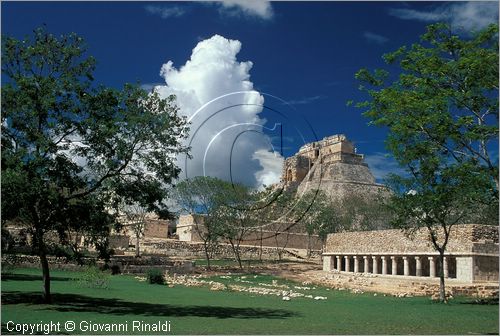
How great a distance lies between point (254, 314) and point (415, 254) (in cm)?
2071

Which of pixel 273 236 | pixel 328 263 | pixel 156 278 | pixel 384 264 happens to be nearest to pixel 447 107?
pixel 156 278

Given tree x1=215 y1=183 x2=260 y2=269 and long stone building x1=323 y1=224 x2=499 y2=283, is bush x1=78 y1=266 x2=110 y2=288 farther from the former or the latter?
tree x1=215 y1=183 x2=260 y2=269

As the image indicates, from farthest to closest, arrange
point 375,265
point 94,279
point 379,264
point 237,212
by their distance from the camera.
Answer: point 237,212
point 379,264
point 375,265
point 94,279

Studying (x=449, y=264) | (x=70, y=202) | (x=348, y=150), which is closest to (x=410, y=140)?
(x=70, y=202)

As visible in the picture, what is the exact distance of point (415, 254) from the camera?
107ft

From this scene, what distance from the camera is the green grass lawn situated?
11.7m

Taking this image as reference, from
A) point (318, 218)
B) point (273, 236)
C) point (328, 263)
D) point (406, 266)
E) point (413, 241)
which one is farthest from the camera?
point (273, 236)

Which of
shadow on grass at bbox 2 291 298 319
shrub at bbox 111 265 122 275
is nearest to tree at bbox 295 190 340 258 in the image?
shrub at bbox 111 265 122 275

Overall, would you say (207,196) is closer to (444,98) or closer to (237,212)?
(237,212)

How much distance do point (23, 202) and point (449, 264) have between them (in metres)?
24.5

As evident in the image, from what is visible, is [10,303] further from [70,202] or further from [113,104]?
[113,104]

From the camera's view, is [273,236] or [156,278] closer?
[156,278]

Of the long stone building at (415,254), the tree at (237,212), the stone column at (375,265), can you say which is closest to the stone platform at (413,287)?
the long stone building at (415,254)

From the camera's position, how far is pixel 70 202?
15.0m
